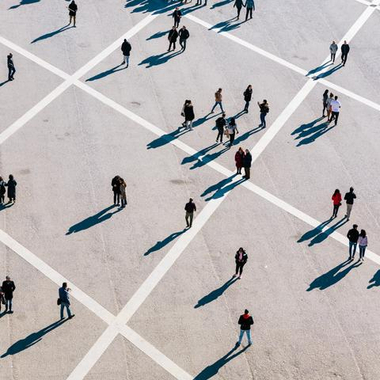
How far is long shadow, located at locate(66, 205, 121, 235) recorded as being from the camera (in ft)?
74.4

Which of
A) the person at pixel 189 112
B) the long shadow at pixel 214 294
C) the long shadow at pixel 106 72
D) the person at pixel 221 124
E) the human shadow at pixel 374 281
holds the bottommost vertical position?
the human shadow at pixel 374 281

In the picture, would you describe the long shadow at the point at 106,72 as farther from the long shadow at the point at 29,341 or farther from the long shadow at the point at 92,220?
the long shadow at the point at 29,341

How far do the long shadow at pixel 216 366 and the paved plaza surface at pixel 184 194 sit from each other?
0.20 feet

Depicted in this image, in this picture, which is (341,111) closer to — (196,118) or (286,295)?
(196,118)

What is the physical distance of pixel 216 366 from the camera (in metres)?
18.8

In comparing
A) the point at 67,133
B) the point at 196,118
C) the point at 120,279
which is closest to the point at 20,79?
the point at 67,133

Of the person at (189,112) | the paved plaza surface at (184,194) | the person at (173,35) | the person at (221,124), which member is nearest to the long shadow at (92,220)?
the paved plaza surface at (184,194)

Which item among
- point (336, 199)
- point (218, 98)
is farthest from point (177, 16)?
point (336, 199)

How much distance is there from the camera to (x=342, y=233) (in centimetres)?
2333

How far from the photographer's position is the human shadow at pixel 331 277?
21406mm

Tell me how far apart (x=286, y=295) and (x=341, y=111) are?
1091 cm

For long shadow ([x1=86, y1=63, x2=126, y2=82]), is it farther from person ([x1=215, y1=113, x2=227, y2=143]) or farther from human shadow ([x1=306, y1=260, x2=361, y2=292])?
human shadow ([x1=306, y1=260, x2=361, y2=292])

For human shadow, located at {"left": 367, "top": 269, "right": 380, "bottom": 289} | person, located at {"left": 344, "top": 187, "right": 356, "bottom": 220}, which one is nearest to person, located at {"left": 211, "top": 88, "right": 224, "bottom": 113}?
person, located at {"left": 344, "top": 187, "right": 356, "bottom": 220}

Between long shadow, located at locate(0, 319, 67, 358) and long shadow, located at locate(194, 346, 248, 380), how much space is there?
4286 mm
